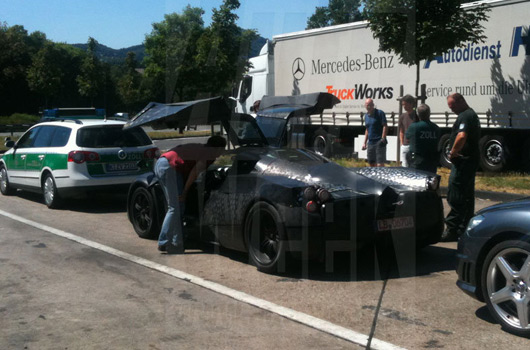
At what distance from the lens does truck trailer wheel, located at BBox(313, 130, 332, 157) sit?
1911 centimetres

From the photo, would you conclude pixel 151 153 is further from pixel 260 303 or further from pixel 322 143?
pixel 322 143

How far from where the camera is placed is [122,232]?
28.5 feet

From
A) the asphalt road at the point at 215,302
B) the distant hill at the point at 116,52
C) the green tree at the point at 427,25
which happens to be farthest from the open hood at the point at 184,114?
the distant hill at the point at 116,52

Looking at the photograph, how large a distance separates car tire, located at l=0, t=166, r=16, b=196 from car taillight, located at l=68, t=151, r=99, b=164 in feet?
10.2

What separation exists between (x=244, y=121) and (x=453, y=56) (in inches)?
363

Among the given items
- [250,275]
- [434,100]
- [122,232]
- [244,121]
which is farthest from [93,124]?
[434,100]

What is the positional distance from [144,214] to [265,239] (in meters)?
2.48

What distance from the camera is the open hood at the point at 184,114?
713 centimetres

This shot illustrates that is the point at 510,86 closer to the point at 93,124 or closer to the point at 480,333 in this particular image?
the point at 93,124

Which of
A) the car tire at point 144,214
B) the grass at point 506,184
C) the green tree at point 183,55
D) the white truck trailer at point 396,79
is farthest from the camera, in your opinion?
the green tree at point 183,55

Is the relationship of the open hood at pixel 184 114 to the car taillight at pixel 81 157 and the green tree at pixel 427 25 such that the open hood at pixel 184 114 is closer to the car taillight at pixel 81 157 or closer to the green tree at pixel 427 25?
the car taillight at pixel 81 157

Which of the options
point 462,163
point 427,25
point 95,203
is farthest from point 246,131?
point 427,25

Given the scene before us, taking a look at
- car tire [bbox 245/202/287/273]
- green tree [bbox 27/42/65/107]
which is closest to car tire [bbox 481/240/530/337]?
car tire [bbox 245/202/287/273]

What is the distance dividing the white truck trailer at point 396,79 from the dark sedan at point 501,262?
999 centimetres
